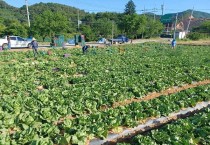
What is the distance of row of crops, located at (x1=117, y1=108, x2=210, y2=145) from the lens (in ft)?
20.4

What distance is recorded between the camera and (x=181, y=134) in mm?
6617

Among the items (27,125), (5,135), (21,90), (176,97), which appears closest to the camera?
(5,135)

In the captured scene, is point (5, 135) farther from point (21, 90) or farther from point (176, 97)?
point (176, 97)

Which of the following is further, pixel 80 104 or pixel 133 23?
pixel 133 23

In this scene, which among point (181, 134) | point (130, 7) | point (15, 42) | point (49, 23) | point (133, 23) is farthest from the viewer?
point (130, 7)

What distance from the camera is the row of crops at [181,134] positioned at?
6.21 metres

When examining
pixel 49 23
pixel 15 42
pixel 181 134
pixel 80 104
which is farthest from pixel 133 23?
pixel 181 134

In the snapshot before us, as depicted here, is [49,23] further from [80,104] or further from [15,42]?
[80,104]

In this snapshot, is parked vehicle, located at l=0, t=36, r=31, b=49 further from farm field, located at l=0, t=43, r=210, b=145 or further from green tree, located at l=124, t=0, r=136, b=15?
green tree, located at l=124, t=0, r=136, b=15

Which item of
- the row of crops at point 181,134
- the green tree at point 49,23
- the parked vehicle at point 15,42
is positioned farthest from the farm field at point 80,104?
the green tree at point 49,23

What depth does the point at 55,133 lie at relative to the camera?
669cm

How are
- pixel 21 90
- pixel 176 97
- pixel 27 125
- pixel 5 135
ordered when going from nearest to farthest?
pixel 5 135 → pixel 27 125 → pixel 176 97 → pixel 21 90

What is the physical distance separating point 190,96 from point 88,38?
4991 centimetres

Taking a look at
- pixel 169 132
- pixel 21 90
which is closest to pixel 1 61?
pixel 21 90
